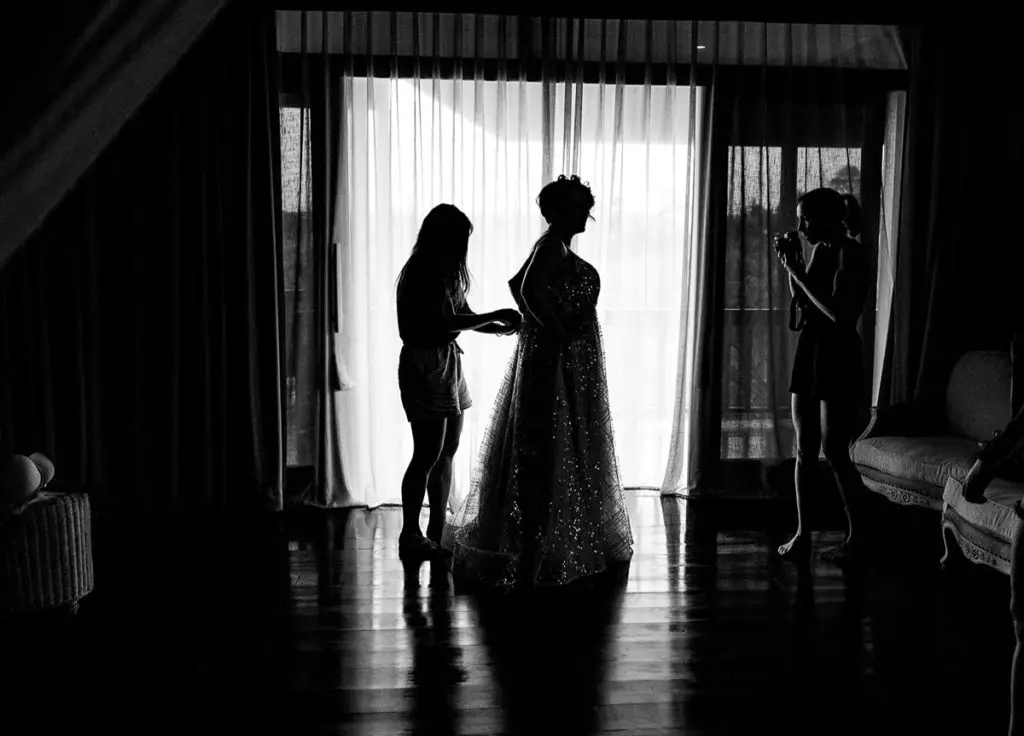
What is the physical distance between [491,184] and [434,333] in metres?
1.46

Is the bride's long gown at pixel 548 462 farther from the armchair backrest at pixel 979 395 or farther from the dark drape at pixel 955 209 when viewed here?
the dark drape at pixel 955 209

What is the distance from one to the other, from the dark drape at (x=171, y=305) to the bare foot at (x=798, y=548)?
236cm

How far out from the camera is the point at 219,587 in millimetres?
3055

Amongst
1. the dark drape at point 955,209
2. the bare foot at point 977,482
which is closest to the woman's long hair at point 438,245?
the bare foot at point 977,482

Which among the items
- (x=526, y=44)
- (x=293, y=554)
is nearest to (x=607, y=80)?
(x=526, y=44)

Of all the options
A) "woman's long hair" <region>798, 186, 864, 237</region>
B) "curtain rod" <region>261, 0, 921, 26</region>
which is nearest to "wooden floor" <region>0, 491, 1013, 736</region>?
"woman's long hair" <region>798, 186, 864, 237</region>

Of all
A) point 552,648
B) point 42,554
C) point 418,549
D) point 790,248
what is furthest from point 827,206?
point 42,554

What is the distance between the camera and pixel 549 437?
9.73 ft

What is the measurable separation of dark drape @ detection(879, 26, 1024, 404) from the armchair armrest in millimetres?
333

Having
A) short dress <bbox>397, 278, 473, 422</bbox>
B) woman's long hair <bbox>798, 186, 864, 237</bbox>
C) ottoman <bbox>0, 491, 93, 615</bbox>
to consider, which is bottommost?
ottoman <bbox>0, 491, 93, 615</bbox>

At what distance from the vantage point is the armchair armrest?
155 inches

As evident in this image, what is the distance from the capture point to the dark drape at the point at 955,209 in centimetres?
430

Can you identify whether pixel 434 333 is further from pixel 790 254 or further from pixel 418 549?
pixel 790 254

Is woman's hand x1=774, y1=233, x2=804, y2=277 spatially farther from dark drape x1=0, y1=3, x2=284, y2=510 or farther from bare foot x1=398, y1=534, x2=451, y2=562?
dark drape x1=0, y1=3, x2=284, y2=510
